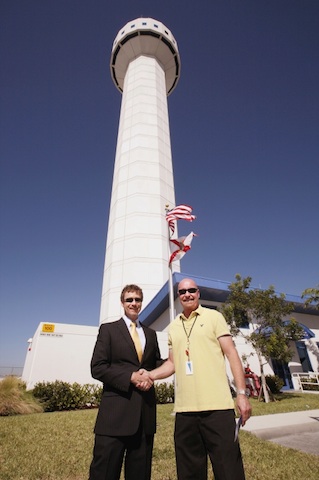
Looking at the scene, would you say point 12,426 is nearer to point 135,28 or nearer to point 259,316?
point 259,316

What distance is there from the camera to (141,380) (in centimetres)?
242

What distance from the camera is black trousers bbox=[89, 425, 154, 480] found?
2.22m

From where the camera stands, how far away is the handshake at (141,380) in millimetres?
2402

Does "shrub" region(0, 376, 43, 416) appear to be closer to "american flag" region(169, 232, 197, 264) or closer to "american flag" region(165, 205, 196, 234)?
"american flag" region(169, 232, 197, 264)

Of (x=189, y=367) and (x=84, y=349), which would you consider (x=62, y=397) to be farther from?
(x=189, y=367)

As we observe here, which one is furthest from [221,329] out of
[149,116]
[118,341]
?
[149,116]

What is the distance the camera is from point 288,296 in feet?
61.8

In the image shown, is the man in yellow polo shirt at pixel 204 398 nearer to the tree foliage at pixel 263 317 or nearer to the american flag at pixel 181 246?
the american flag at pixel 181 246

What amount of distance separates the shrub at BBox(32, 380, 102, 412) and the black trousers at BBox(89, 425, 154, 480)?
10.5 m

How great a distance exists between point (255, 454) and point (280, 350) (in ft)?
30.8

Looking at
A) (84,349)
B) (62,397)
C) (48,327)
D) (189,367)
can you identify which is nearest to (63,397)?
(62,397)

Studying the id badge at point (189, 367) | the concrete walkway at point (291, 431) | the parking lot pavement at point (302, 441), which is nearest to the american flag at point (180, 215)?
the concrete walkway at point (291, 431)

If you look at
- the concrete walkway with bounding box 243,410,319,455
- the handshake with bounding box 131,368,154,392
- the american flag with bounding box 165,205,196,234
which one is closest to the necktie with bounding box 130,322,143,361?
the handshake with bounding box 131,368,154,392

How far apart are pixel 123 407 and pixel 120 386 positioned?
0.21 meters
